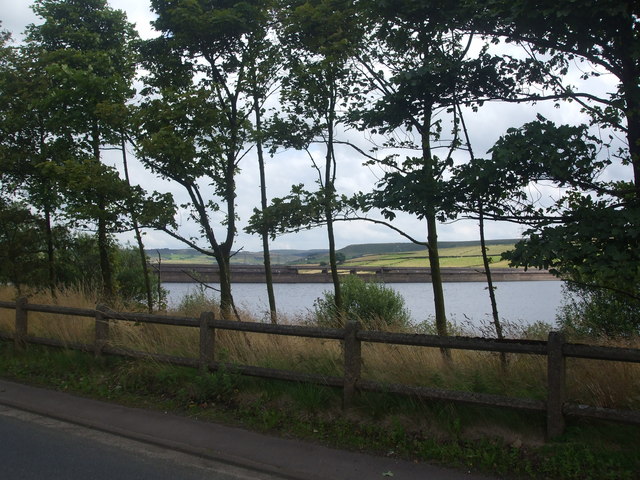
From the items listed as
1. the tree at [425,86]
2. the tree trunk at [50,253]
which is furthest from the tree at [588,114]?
the tree trunk at [50,253]

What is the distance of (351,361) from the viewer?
670cm

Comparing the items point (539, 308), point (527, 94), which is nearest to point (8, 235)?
point (527, 94)

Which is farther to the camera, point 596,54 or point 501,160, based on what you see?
point 596,54

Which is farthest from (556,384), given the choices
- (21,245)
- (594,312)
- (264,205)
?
(21,245)

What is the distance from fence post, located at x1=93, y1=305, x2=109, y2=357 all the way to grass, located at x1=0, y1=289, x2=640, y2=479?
164 millimetres

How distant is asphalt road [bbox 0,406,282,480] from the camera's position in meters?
5.45

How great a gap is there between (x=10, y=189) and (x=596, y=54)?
13.9 m

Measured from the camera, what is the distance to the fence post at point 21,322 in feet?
35.4

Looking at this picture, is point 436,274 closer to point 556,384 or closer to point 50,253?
point 556,384

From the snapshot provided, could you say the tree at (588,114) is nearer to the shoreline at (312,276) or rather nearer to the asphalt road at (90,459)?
the asphalt road at (90,459)

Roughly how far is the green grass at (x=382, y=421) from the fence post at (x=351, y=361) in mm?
172

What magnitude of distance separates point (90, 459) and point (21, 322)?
596 cm

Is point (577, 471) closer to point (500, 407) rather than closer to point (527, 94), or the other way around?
point (500, 407)

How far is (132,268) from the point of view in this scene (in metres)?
26.1
